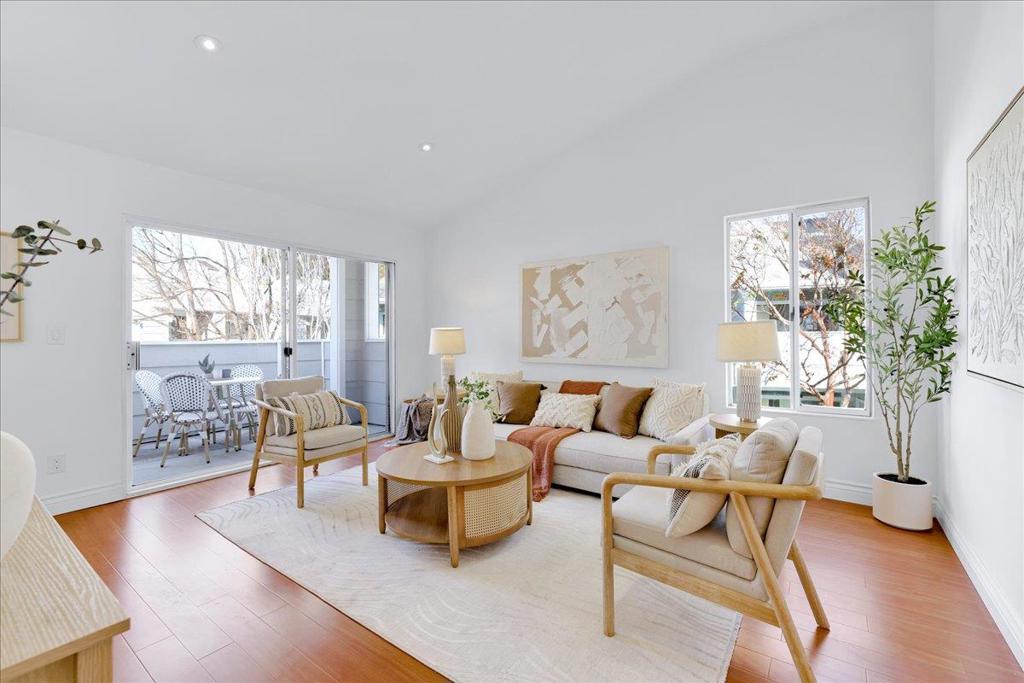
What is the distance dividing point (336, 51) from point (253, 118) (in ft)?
2.81

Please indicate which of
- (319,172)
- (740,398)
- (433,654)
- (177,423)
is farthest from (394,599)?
(319,172)

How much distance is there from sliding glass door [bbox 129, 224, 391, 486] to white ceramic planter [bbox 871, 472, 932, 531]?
4680mm

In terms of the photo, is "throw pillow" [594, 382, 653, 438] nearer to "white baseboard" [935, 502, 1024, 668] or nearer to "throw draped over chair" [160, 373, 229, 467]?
"white baseboard" [935, 502, 1024, 668]

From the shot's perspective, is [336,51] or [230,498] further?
[230,498]

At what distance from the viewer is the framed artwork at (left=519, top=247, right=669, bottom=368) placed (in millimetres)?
4180

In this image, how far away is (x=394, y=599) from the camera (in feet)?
7.07

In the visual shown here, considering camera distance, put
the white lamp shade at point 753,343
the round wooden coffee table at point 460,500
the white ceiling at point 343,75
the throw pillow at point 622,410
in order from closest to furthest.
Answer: the round wooden coffee table at point 460,500, the white ceiling at point 343,75, the white lamp shade at point 753,343, the throw pillow at point 622,410

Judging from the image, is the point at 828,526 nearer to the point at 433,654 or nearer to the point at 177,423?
the point at 433,654

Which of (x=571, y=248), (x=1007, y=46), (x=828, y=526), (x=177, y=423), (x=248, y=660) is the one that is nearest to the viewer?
(x=248, y=660)

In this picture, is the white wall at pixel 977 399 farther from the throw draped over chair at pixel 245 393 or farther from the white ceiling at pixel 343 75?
the throw draped over chair at pixel 245 393

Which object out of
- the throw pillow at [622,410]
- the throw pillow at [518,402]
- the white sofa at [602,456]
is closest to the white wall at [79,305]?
the throw pillow at [518,402]

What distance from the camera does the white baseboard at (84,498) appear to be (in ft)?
10.4

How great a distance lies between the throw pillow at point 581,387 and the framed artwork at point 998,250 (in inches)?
94.1

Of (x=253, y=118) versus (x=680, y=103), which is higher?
Result: (x=680, y=103)
